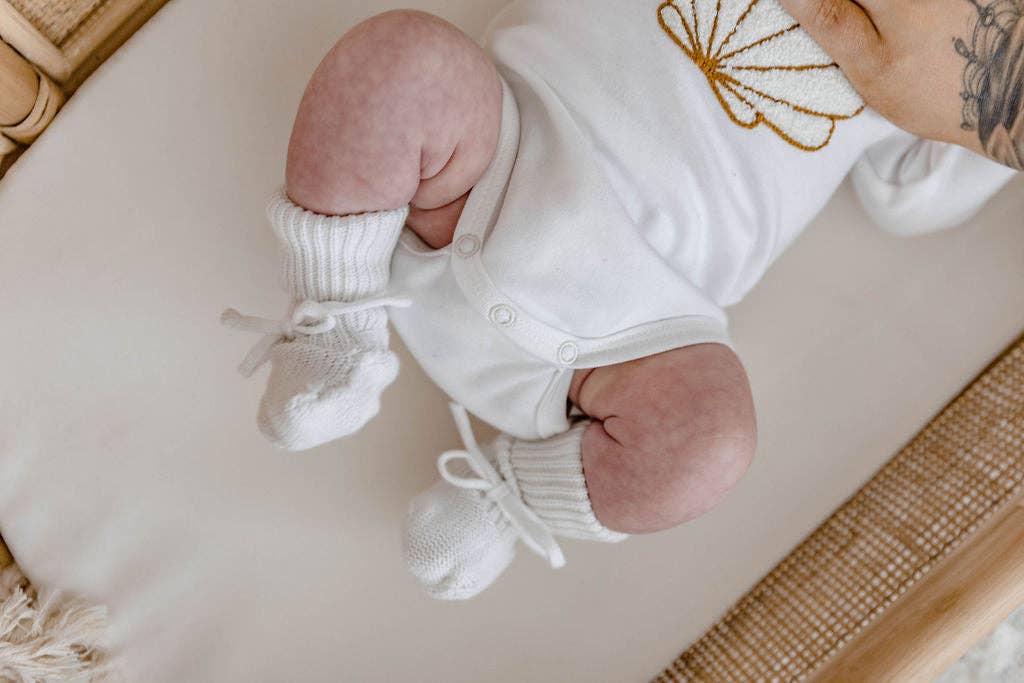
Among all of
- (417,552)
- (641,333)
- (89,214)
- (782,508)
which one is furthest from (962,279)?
(89,214)

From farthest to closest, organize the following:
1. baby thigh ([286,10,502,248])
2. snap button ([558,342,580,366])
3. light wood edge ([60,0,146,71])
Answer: light wood edge ([60,0,146,71]), snap button ([558,342,580,366]), baby thigh ([286,10,502,248])

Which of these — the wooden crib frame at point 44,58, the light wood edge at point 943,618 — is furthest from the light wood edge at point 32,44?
the light wood edge at point 943,618

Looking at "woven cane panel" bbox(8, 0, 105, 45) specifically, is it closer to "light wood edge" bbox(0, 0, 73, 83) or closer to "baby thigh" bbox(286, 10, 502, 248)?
"light wood edge" bbox(0, 0, 73, 83)

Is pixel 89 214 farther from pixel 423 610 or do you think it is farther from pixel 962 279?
pixel 962 279

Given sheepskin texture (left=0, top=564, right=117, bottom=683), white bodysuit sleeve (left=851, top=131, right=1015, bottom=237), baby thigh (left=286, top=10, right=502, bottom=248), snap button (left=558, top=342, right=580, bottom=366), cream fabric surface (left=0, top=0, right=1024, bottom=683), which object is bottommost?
sheepskin texture (left=0, top=564, right=117, bottom=683)

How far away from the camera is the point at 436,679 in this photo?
1001 millimetres

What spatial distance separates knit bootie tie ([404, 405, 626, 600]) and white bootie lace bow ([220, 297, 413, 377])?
192 millimetres

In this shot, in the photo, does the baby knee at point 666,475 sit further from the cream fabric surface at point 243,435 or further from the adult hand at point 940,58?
the adult hand at point 940,58

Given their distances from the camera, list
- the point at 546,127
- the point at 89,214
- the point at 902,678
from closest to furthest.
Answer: the point at 902,678
the point at 546,127
the point at 89,214

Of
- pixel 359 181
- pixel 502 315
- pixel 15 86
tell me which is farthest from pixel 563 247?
pixel 15 86

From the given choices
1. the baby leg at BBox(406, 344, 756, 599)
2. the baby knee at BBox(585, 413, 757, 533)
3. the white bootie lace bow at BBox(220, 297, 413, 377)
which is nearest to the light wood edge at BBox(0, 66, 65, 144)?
the white bootie lace bow at BBox(220, 297, 413, 377)

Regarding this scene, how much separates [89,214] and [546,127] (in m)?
0.52

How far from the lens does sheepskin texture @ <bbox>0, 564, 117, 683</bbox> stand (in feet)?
2.81

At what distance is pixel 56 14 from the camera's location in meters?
0.93
